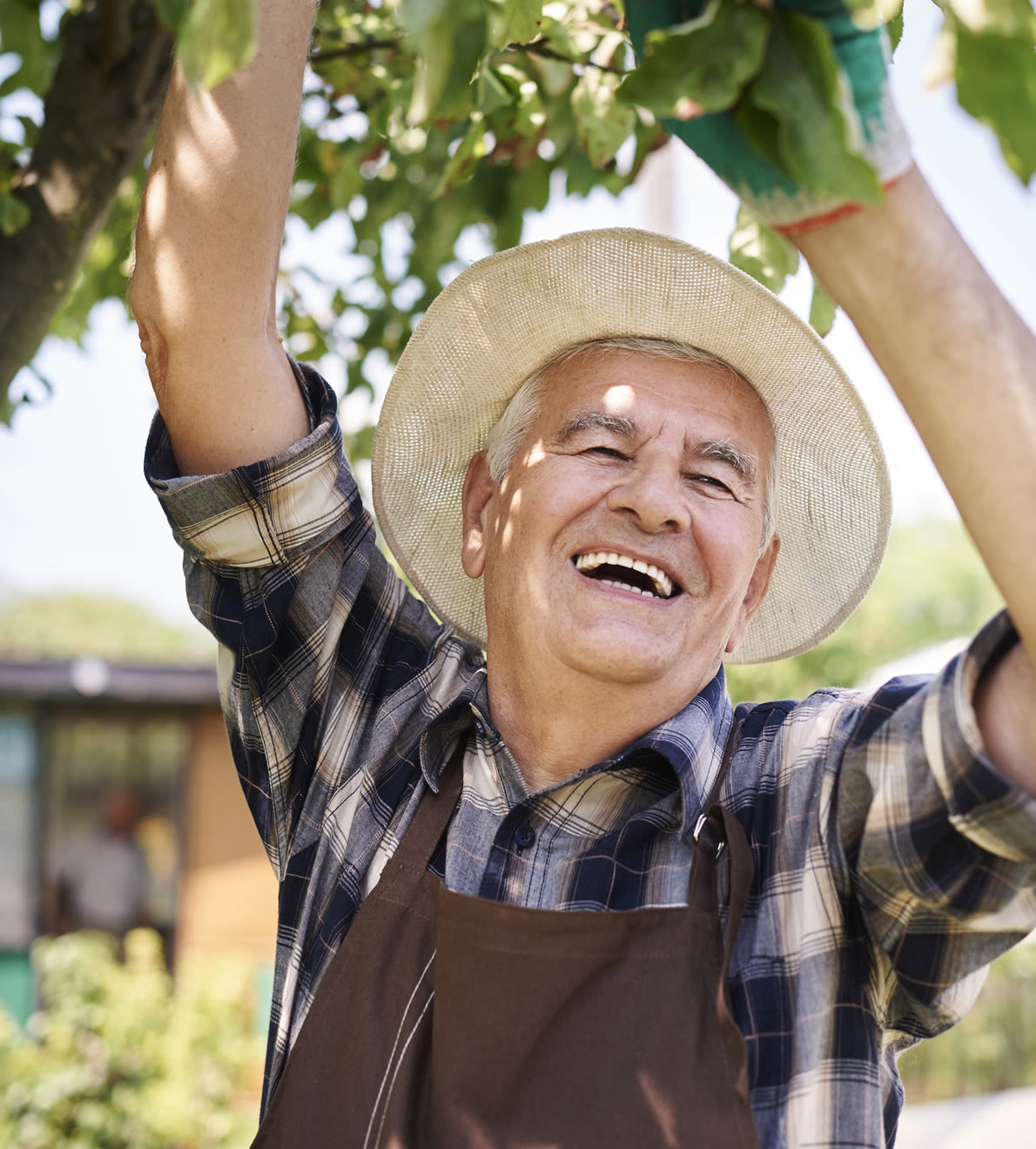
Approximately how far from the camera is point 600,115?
2170 millimetres

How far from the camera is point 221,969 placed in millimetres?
6461

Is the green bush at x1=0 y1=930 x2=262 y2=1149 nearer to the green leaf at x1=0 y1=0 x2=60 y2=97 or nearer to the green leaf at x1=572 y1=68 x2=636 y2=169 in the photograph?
the green leaf at x1=0 y1=0 x2=60 y2=97

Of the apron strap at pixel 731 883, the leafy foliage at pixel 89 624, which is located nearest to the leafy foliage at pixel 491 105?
the apron strap at pixel 731 883

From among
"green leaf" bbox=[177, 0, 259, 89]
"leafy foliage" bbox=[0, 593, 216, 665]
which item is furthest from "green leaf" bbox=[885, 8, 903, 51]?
"leafy foliage" bbox=[0, 593, 216, 665]

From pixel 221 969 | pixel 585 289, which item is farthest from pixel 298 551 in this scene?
pixel 221 969

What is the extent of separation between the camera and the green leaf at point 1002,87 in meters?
0.84

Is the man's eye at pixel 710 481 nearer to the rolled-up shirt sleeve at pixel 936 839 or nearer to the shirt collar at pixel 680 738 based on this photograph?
the shirt collar at pixel 680 738

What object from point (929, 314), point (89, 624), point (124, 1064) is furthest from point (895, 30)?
point (89, 624)

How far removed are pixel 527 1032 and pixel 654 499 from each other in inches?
27.8

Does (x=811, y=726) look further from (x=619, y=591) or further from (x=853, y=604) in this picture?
(x=853, y=604)

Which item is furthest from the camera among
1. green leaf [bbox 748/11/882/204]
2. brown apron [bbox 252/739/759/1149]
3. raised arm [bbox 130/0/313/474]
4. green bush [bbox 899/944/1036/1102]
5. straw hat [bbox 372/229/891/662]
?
green bush [bbox 899/944/1036/1102]

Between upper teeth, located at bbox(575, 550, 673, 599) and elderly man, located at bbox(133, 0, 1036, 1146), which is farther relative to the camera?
upper teeth, located at bbox(575, 550, 673, 599)

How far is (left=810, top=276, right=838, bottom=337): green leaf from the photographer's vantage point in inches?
70.4

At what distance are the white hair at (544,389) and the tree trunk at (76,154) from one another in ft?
2.86
